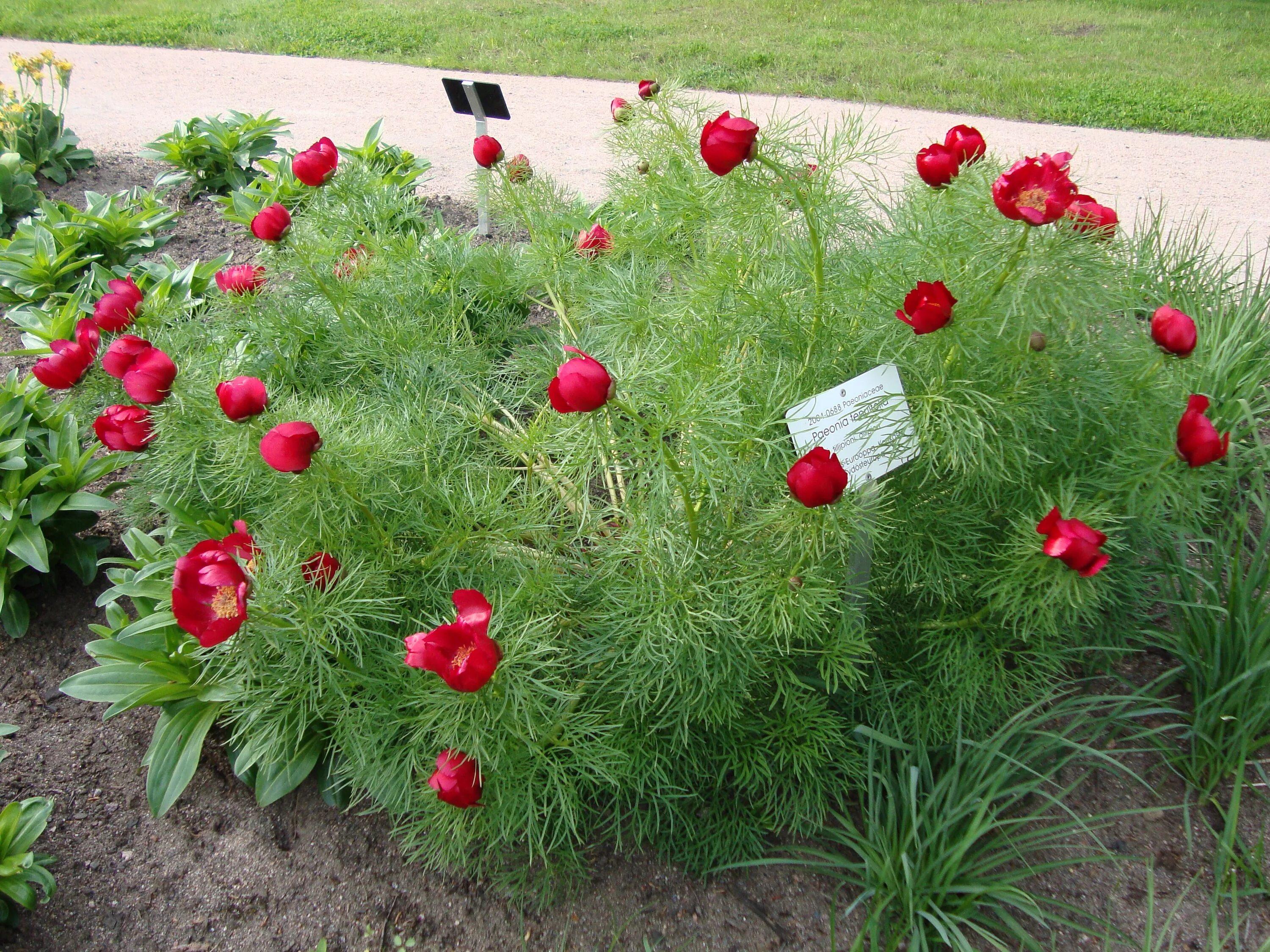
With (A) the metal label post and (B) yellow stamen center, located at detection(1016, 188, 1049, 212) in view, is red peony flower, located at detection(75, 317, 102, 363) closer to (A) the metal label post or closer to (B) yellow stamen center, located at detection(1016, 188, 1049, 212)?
(A) the metal label post

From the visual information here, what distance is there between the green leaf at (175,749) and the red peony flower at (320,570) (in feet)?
1.63

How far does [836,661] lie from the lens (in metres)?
1.55

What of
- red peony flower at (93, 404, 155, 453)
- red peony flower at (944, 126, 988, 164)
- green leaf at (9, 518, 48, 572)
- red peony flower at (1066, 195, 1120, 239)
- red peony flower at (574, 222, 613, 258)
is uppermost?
red peony flower at (944, 126, 988, 164)

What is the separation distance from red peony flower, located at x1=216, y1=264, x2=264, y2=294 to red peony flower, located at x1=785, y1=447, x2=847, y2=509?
164 centimetres

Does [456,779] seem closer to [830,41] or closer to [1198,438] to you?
[1198,438]

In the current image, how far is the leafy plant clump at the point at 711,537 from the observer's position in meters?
1.40

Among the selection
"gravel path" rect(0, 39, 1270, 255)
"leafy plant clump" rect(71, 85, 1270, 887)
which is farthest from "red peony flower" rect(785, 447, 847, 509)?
"gravel path" rect(0, 39, 1270, 255)

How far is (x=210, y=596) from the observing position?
125 cm

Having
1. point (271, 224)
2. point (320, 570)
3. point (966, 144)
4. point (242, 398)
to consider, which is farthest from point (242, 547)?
point (966, 144)

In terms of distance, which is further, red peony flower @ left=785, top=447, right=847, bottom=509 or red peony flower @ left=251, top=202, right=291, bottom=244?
red peony flower @ left=251, top=202, right=291, bottom=244

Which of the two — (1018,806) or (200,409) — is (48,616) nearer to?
(200,409)

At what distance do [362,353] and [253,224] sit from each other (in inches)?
14.7

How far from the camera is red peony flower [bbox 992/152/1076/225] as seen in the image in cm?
124

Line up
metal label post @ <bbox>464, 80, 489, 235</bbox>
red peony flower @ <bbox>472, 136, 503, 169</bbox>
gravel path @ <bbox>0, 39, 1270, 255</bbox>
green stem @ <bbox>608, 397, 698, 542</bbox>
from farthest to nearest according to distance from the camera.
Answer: gravel path @ <bbox>0, 39, 1270, 255</bbox> < metal label post @ <bbox>464, 80, 489, 235</bbox> < red peony flower @ <bbox>472, 136, 503, 169</bbox> < green stem @ <bbox>608, 397, 698, 542</bbox>
